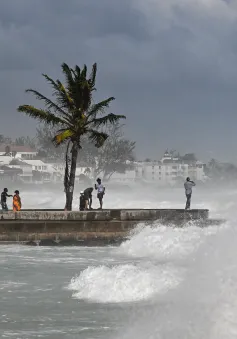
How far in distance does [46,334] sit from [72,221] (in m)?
11.5

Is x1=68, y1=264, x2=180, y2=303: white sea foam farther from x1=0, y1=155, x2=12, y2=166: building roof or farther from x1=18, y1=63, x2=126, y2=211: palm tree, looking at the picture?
x1=0, y1=155, x2=12, y2=166: building roof

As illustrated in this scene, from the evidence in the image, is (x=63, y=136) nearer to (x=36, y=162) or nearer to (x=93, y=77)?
(x=93, y=77)

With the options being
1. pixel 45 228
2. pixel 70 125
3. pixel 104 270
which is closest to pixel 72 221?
pixel 45 228

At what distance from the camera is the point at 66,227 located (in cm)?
2069

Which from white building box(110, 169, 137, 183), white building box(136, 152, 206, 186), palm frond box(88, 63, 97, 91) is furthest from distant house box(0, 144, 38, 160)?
palm frond box(88, 63, 97, 91)

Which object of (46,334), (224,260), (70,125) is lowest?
(46,334)

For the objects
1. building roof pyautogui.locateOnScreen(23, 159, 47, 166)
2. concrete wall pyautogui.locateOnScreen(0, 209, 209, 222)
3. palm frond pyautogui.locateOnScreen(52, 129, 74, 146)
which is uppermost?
building roof pyautogui.locateOnScreen(23, 159, 47, 166)

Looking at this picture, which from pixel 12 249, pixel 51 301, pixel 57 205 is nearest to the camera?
pixel 51 301

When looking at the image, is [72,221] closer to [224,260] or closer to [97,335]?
[224,260]

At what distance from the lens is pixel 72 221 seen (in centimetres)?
2077

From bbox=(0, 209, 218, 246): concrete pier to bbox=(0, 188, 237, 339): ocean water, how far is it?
196 centimetres

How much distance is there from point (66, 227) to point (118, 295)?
29.3ft

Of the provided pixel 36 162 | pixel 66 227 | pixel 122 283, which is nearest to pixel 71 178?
pixel 66 227

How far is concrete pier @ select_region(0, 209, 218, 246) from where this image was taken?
67.2 ft
